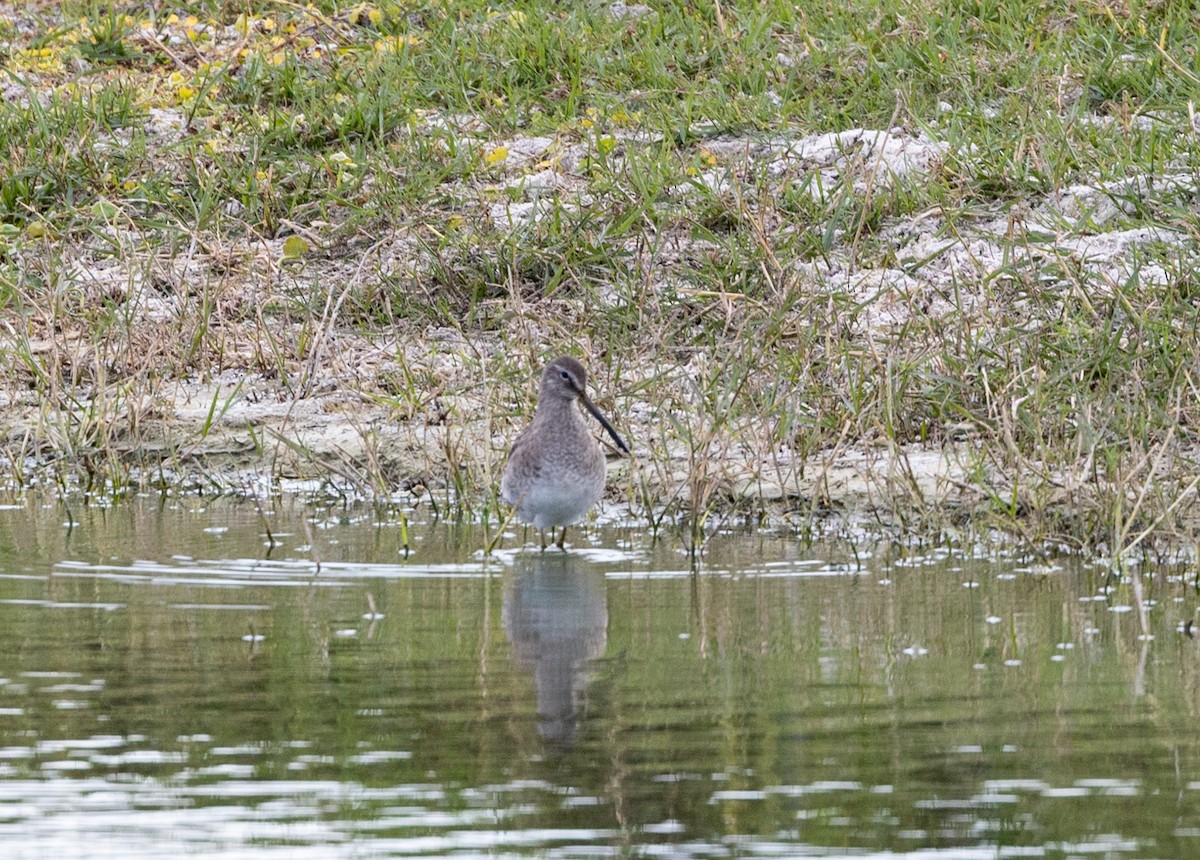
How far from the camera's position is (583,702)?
198 inches

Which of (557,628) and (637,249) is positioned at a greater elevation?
(637,249)

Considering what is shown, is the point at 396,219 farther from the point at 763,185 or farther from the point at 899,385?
the point at 899,385

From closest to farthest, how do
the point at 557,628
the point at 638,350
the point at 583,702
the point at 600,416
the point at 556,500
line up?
the point at 583,702, the point at 557,628, the point at 556,500, the point at 600,416, the point at 638,350

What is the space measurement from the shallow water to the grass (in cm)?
89

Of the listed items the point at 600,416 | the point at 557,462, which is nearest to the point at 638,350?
the point at 600,416

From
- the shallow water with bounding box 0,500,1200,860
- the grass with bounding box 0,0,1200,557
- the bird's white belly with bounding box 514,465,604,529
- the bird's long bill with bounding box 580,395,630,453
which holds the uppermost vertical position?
the grass with bounding box 0,0,1200,557

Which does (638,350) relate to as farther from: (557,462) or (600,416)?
(557,462)

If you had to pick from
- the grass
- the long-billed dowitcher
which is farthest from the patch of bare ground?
the long-billed dowitcher

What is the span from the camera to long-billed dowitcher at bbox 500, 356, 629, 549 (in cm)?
727

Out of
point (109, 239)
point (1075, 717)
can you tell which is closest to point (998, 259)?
point (109, 239)

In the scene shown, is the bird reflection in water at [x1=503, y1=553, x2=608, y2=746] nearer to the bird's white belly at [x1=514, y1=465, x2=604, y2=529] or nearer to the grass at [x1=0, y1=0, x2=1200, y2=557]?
the bird's white belly at [x1=514, y1=465, x2=604, y2=529]

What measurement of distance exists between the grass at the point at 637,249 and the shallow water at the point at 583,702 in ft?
Answer: 2.93

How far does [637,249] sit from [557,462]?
2918 millimetres

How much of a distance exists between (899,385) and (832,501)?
78cm
